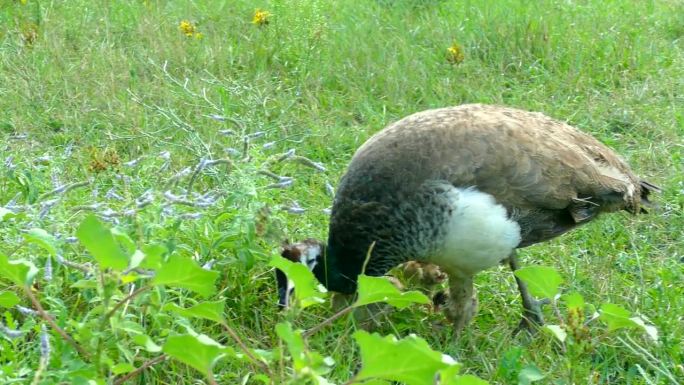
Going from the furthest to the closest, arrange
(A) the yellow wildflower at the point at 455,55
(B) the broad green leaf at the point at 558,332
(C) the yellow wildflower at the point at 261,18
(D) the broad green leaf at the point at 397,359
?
1. (C) the yellow wildflower at the point at 261,18
2. (A) the yellow wildflower at the point at 455,55
3. (B) the broad green leaf at the point at 558,332
4. (D) the broad green leaf at the point at 397,359

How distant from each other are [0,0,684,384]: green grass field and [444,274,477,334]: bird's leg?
0.06m

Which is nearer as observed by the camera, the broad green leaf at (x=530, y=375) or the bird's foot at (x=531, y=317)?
the broad green leaf at (x=530, y=375)

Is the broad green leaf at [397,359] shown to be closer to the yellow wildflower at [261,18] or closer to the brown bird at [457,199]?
the brown bird at [457,199]

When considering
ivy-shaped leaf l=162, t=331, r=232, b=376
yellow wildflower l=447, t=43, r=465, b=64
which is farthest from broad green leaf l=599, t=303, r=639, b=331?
yellow wildflower l=447, t=43, r=465, b=64

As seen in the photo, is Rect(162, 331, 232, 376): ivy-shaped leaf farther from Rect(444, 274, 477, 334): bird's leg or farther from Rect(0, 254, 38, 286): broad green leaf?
Rect(444, 274, 477, 334): bird's leg

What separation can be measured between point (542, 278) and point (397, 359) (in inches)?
26.3

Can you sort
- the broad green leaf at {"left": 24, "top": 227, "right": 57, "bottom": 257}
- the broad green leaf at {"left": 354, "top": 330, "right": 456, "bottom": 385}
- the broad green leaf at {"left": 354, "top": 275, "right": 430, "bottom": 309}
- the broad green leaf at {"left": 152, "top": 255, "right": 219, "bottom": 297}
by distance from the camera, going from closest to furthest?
the broad green leaf at {"left": 354, "top": 330, "right": 456, "bottom": 385}, the broad green leaf at {"left": 152, "top": 255, "right": 219, "bottom": 297}, the broad green leaf at {"left": 354, "top": 275, "right": 430, "bottom": 309}, the broad green leaf at {"left": 24, "top": 227, "right": 57, "bottom": 257}

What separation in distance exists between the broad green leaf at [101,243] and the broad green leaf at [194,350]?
21 centimetres

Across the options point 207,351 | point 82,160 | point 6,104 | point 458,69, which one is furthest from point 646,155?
point 207,351

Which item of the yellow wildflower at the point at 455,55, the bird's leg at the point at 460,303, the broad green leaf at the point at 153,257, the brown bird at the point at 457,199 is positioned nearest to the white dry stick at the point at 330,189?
the brown bird at the point at 457,199

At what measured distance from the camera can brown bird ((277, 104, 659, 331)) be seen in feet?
11.8

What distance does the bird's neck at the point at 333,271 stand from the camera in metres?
3.80

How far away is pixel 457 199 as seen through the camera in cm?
360

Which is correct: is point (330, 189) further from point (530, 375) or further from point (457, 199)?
point (530, 375)
